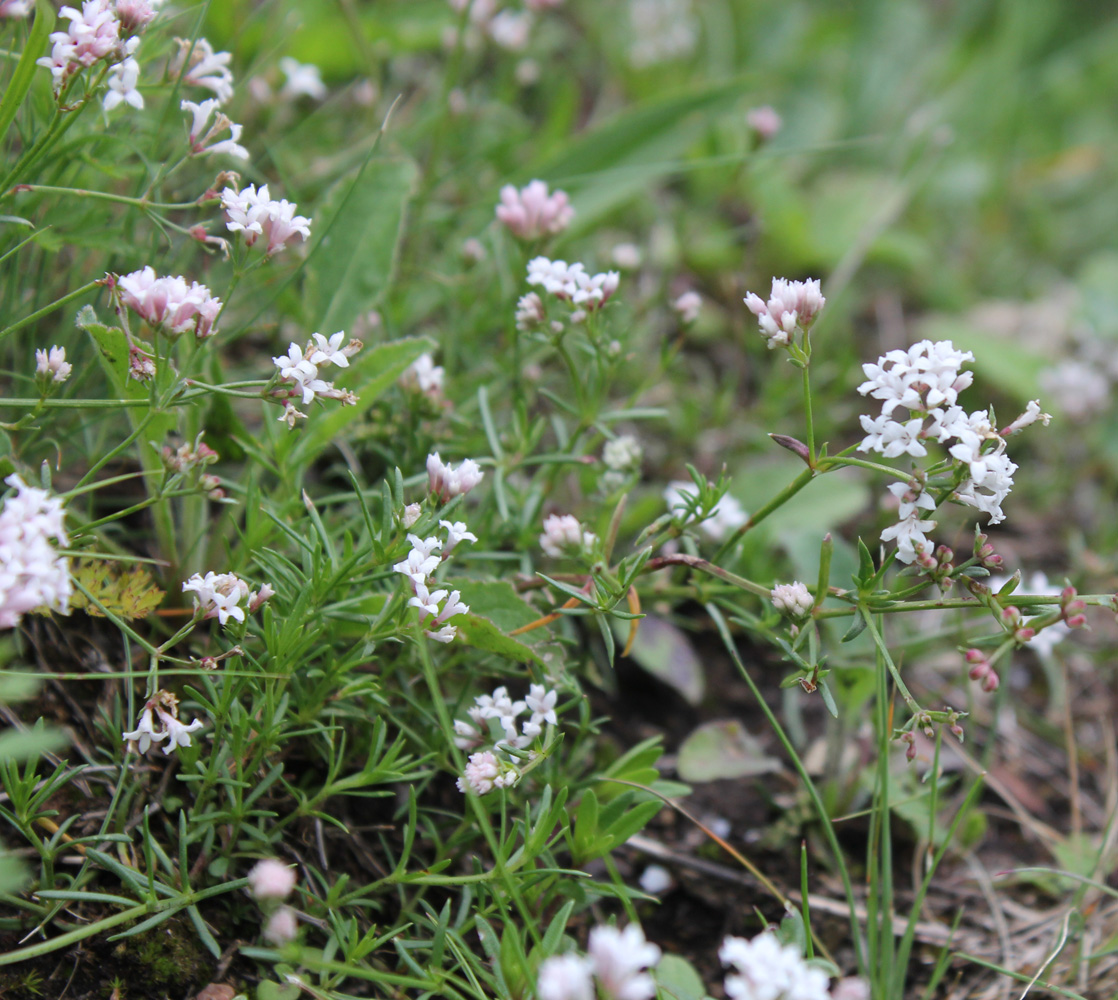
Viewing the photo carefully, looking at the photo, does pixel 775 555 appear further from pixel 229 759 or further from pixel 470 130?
pixel 470 130

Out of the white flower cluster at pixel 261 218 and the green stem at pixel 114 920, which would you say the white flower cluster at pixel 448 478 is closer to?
the white flower cluster at pixel 261 218

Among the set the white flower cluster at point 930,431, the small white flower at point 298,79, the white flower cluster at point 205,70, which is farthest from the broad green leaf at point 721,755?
the small white flower at point 298,79

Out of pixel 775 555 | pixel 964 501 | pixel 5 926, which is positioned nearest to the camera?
pixel 5 926

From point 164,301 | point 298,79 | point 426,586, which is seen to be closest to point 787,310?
point 426,586

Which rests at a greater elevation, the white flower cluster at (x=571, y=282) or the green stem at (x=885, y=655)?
the white flower cluster at (x=571, y=282)

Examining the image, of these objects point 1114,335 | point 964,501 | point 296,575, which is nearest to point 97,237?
point 296,575
